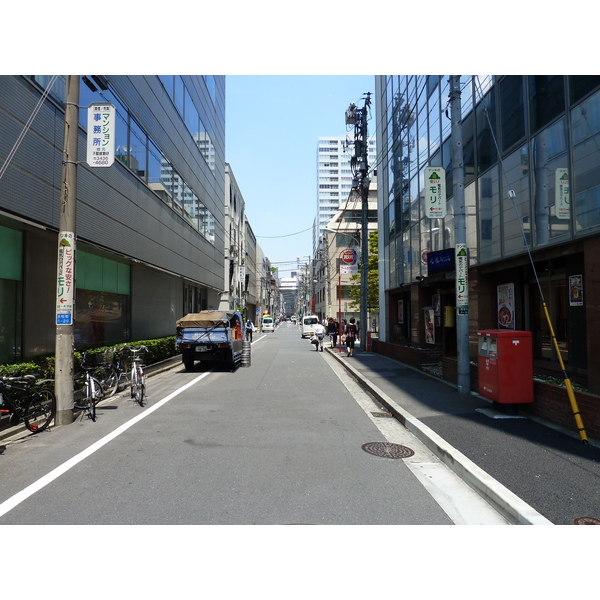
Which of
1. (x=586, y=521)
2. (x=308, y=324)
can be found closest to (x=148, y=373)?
(x=586, y=521)

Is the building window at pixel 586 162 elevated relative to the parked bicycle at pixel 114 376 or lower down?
elevated

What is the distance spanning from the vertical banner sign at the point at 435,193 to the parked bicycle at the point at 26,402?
349 inches

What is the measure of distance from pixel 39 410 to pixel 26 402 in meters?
0.29

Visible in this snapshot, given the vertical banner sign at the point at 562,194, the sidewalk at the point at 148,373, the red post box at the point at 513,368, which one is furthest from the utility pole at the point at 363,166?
the red post box at the point at 513,368

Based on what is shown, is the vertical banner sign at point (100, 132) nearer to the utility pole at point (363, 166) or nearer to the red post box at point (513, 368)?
the red post box at point (513, 368)

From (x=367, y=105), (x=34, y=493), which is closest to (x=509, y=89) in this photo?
(x=34, y=493)

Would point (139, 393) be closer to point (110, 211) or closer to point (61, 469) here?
point (61, 469)

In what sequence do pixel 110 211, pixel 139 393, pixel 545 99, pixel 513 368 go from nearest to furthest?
pixel 513 368, pixel 545 99, pixel 139 393, pixel 110 211

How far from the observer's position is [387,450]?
620 cm

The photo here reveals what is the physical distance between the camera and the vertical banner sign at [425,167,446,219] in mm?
10391

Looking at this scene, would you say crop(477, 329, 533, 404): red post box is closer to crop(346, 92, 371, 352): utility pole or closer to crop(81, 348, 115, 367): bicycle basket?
crop(81, 348, 115, 367): bicycle basket

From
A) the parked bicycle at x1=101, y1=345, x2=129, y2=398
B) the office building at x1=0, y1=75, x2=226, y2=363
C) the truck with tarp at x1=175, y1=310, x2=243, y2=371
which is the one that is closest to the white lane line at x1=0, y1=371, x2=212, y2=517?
the parked bicycle at x1=101, y1=345, x2=129, y2=398

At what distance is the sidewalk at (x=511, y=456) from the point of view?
4.11m

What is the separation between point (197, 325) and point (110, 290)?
313 cm
